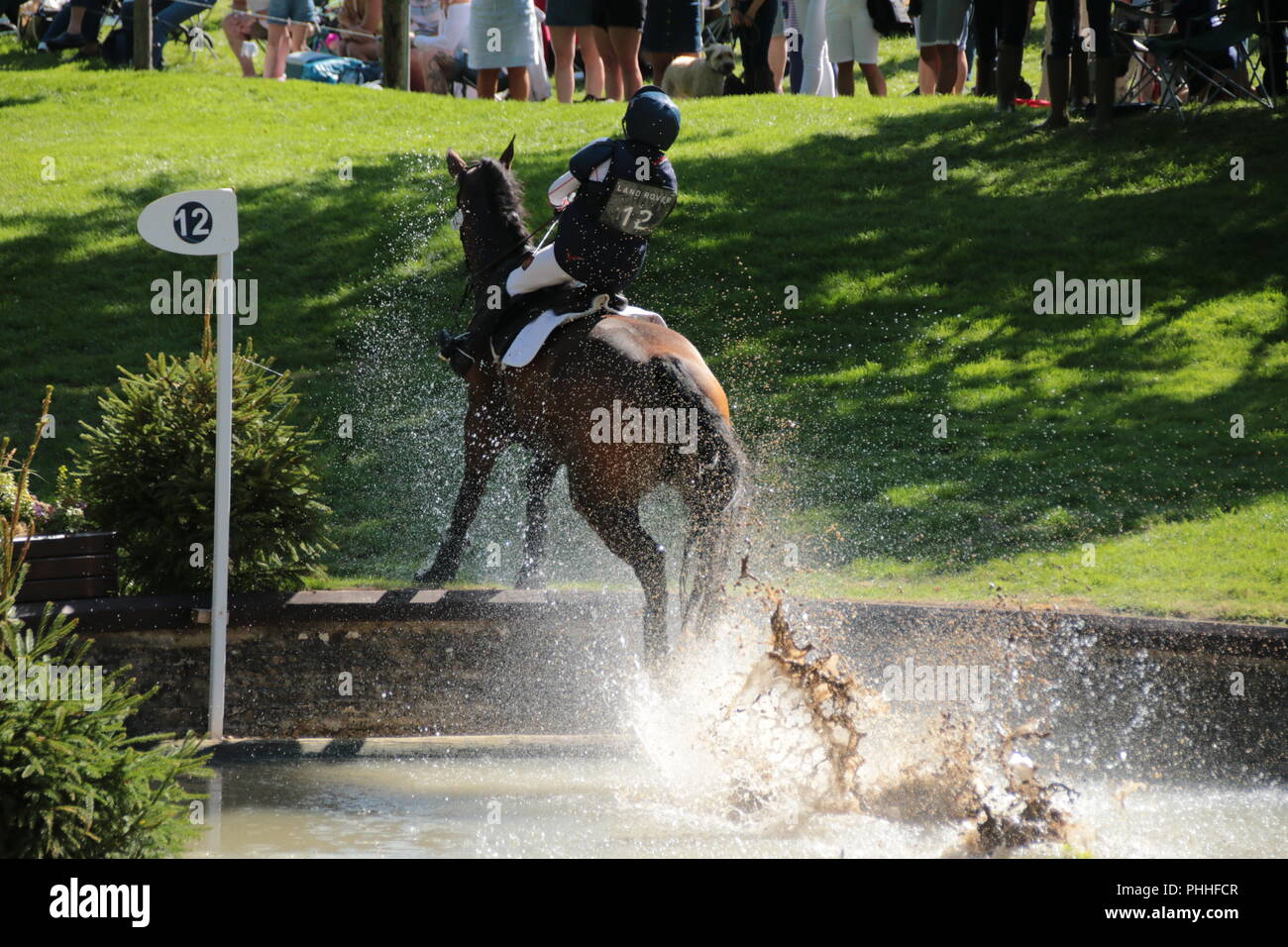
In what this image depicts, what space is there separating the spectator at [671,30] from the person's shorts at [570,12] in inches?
25.7

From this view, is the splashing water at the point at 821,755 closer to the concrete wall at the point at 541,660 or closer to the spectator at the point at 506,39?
the concrete wall at the point at 541,660

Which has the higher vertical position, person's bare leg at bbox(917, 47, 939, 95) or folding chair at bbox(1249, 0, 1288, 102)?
person's bare leg at bbox(917, 47, 939, 95)

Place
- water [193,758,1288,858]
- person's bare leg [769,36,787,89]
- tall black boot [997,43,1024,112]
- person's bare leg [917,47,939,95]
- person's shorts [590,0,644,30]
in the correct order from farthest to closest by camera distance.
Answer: person's bare leg [769,36,787,89], person's bare leg [917,47,939,95], person's shorts [590,0,644,30], tall black boot [997,43,1024,112], water [193,758,1288,858]

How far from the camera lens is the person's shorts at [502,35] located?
16.2 meters

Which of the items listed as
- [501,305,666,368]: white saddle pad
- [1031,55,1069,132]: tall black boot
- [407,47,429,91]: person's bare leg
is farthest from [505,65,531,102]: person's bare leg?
[501,305,666,368]: white saddle pad

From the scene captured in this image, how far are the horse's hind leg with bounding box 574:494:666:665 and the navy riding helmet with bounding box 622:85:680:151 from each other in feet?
5.56

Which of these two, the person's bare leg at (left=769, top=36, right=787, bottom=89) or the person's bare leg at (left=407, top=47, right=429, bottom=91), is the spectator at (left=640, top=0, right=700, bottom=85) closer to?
the person's bare leg at (left=769, top=36, right=787, bottom=89)

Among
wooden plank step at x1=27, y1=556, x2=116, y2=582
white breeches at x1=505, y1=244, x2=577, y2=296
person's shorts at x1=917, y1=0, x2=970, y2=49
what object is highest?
person's shorts at x1=917, y1=0, x2=970, y2=49

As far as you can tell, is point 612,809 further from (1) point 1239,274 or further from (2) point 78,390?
(1) point 1239,274

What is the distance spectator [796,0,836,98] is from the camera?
54.9ft

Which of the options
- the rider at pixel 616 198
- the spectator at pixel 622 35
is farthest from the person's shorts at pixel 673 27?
the rider at pixel 616 198

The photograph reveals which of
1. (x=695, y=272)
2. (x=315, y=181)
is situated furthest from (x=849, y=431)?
(x=315, y=181)

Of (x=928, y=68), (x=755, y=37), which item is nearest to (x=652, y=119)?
(x=755, y=37)

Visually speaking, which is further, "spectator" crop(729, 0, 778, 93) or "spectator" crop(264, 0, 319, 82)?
"spectator" crop(264, 0, 319, 82)
